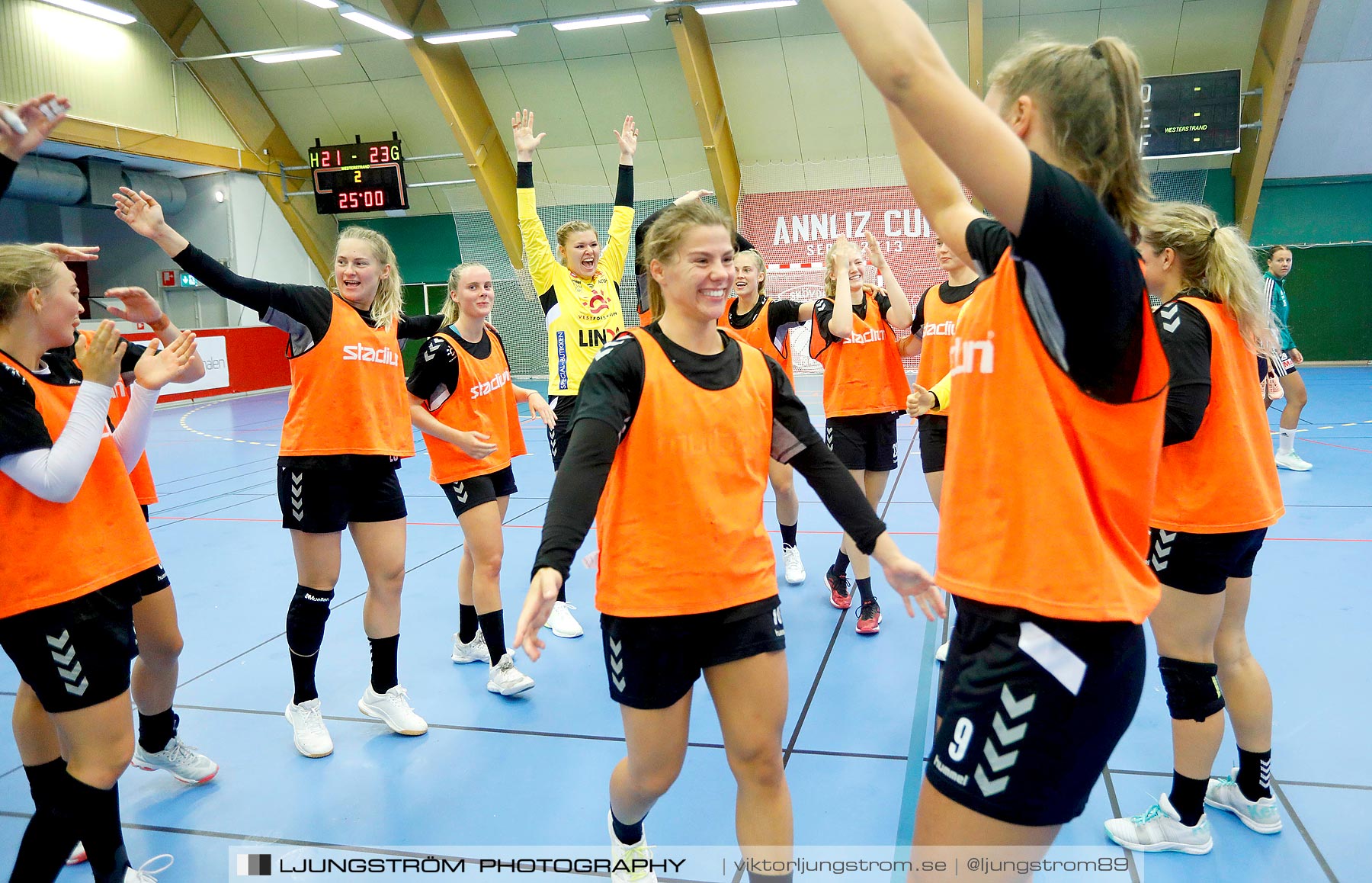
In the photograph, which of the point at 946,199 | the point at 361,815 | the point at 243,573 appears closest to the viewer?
the point at 946,199

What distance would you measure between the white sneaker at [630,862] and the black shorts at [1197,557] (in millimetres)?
1599

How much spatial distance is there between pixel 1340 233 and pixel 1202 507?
16825 millimetres

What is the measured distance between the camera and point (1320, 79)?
13.9 meters

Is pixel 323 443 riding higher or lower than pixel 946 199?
lower

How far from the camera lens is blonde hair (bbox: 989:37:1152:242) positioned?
1.28m

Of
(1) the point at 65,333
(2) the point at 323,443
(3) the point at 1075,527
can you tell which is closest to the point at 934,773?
(3) the point at 1075,527

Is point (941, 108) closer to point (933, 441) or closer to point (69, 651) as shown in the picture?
point (69, 651)

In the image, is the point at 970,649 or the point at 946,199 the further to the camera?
the point at 946,199

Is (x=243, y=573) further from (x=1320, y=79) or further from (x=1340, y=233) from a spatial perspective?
(x=1340, y=233)

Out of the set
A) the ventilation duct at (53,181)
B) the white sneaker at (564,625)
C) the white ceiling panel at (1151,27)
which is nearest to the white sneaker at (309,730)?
the white sneaker at (564,625)

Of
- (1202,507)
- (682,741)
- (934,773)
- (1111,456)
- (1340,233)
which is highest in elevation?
(1340,233)

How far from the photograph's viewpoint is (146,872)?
2.59 metres

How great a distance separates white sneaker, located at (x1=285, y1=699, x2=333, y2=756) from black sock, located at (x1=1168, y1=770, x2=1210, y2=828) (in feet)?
9.61

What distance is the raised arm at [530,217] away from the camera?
4586 millimetres
